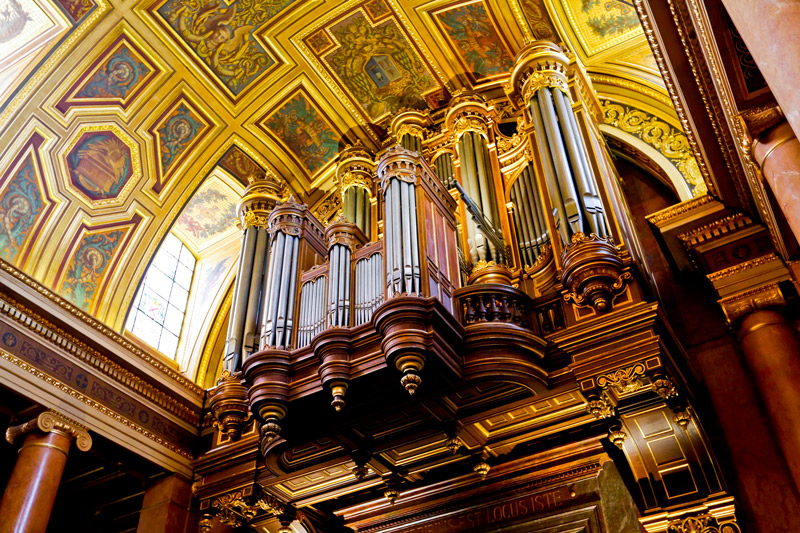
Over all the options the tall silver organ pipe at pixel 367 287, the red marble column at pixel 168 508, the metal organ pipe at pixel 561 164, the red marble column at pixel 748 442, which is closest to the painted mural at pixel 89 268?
the red marble column at pixel 168 508

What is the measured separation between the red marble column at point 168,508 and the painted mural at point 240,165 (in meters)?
4.22

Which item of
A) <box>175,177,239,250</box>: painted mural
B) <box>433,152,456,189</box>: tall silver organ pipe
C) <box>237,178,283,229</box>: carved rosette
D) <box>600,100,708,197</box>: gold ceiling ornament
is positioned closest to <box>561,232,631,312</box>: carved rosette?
<box>600,100,708,197</box>: gold ceiling ornament

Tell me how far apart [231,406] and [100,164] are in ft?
12.7

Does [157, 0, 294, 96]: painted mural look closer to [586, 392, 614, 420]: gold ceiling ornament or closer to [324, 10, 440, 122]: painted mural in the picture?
[324, 10, 440, 122]: painted mural

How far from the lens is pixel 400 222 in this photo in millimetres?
6152

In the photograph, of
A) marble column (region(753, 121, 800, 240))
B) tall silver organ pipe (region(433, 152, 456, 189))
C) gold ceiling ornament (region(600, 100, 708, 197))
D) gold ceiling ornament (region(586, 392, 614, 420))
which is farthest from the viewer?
tall silver organ pipe (region(433, 152, 456, 189))

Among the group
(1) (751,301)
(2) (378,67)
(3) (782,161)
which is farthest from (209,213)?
(3) (782,161)

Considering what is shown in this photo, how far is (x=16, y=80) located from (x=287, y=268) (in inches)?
154

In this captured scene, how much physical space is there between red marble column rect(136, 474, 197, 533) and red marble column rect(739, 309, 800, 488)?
18.8ft

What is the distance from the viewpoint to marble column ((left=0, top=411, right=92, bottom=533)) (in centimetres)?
650

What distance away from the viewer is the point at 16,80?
26.1ft

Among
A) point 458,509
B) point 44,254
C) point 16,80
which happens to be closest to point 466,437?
point 458,509

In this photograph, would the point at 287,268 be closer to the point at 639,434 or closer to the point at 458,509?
the point at 458,509

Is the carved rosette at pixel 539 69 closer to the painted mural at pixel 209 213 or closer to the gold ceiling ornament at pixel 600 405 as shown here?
the gold ceiling ornament at pixel 600 405
